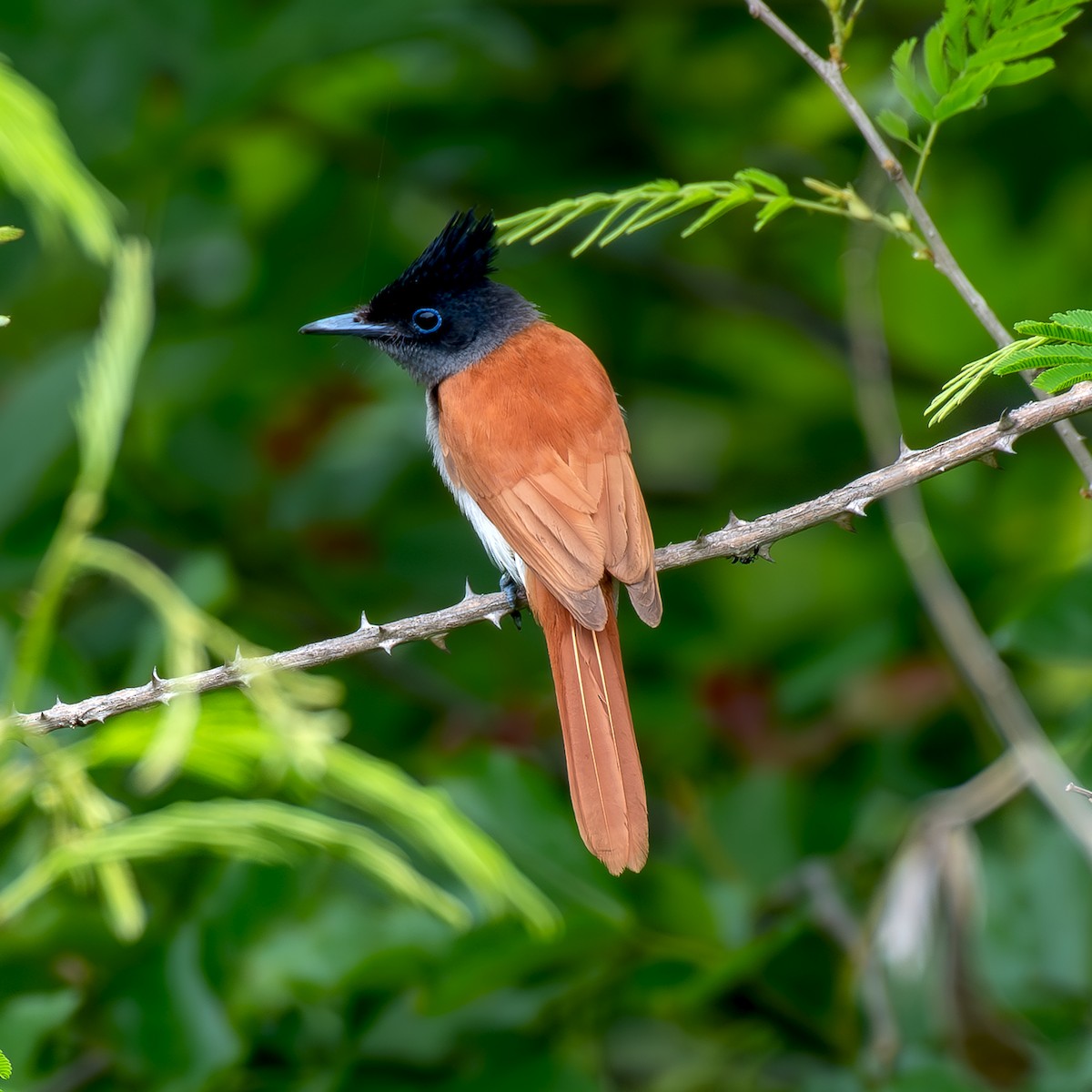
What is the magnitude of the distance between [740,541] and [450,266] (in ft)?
6.40

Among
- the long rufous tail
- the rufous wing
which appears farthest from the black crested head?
the long rufous tail

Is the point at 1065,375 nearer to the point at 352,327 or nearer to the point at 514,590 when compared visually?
the point at 514,590

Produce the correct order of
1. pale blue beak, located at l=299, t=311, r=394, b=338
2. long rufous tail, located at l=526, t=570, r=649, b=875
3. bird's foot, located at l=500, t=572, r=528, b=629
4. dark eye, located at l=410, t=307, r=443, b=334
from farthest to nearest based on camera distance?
dark eye, located at l=410, t=307, r=443, b=334 < pale blue beak, located at l=299, t=311, r=394, b=338 < bird's foot, located at l=500, t=572, r=528, b=629 < long rufous tail, located at l=526, t=570, r=649, b=875

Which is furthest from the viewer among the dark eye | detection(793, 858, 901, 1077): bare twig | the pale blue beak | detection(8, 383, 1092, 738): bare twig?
the dark eye

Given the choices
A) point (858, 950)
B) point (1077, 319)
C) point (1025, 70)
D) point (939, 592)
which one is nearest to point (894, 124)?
point (1025, 70)

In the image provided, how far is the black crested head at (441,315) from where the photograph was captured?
4168 mm

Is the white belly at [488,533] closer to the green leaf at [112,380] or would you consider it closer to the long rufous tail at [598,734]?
the long rufous tail at [598,734]

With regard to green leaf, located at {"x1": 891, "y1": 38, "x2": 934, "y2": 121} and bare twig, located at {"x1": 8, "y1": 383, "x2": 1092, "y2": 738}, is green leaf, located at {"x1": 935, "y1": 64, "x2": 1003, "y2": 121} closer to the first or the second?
green leaf, located at {"x1": 891, "y1": 38, "x2": 934, "y2": 121}

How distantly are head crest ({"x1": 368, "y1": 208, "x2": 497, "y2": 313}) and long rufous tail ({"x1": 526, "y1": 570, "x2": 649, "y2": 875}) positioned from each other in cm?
118

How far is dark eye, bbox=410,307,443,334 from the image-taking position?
13.8ft

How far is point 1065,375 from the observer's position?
71.4 inches

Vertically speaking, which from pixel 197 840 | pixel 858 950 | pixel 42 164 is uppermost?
pixel 42 164

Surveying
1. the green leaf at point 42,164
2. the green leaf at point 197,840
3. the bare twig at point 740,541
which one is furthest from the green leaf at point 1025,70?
the green leaf at point 197,840

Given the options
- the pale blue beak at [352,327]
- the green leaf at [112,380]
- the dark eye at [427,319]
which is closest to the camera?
the green leaf at [112,380]
